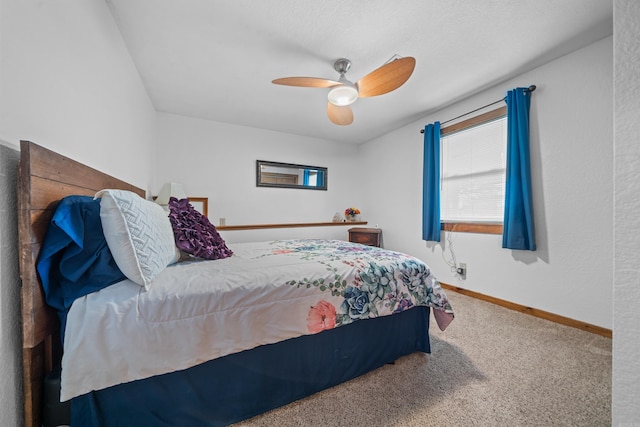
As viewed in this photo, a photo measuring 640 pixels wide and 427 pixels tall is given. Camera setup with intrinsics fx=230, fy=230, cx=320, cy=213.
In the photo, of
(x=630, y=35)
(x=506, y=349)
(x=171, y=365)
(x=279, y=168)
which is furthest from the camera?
(x=279, y=168)

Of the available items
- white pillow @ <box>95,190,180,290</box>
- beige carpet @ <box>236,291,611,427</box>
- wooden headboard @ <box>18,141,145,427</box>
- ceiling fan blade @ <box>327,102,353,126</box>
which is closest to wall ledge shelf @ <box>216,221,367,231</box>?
ceiling fan blade @ <box>327,102,353,126</box>

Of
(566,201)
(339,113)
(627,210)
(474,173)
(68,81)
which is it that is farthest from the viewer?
(474,173)

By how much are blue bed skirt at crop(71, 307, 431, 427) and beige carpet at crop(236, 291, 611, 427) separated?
2.7 inches

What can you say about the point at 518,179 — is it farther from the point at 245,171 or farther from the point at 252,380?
the point at 245,171

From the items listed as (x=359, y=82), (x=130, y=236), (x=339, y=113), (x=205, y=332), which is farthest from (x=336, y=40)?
(x=205, y=332)

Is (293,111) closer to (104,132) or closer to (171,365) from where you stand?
(104,132)

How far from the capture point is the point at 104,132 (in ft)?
4.89

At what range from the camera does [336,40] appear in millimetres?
1833

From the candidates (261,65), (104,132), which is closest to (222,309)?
(104,132)

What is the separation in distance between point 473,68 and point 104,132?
3.08 metres

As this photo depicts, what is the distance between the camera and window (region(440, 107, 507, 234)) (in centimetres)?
251

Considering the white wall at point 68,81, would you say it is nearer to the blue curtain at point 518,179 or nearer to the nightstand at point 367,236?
the nightstand at point 367,236

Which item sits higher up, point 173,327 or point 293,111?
point 293,111

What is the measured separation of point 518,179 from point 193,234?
2893mm
